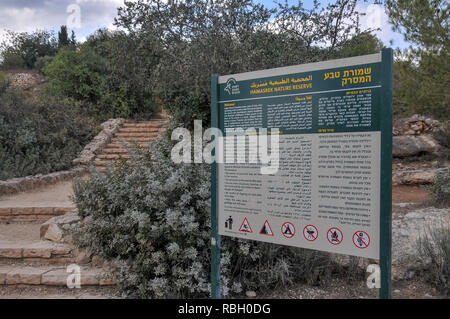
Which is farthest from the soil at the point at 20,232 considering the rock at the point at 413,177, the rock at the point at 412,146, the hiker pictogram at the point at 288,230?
the rock at the point at 412,146

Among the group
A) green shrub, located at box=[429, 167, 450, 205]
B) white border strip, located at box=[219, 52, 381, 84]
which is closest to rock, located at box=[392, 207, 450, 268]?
green shrub, located at box=[429, 167, 450, 205]

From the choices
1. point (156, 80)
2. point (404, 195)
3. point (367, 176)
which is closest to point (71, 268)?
point (367, 176)

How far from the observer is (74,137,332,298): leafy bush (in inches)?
129

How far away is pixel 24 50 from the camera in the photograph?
2647 cm

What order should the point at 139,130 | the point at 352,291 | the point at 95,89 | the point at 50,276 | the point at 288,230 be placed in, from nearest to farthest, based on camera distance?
1. the point at 288,230
2. the point at 352,291
3. the point at 50,276
4. the point at 139,130
5. the point at 95,89

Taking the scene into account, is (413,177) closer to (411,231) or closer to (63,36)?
(411,231)

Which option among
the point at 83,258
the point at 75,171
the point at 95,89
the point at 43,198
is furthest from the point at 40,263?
the point at 95,89

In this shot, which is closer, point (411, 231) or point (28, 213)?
point (411, 231)

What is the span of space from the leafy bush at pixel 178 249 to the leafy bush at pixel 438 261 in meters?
0.86

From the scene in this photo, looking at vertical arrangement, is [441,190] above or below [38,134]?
below

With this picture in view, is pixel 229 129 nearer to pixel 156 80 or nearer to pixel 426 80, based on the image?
pixel 156 80

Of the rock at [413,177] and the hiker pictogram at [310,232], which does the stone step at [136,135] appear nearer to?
the rock at [413,177]

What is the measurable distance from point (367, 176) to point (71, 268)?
129 inches

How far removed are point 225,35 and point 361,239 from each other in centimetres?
456
